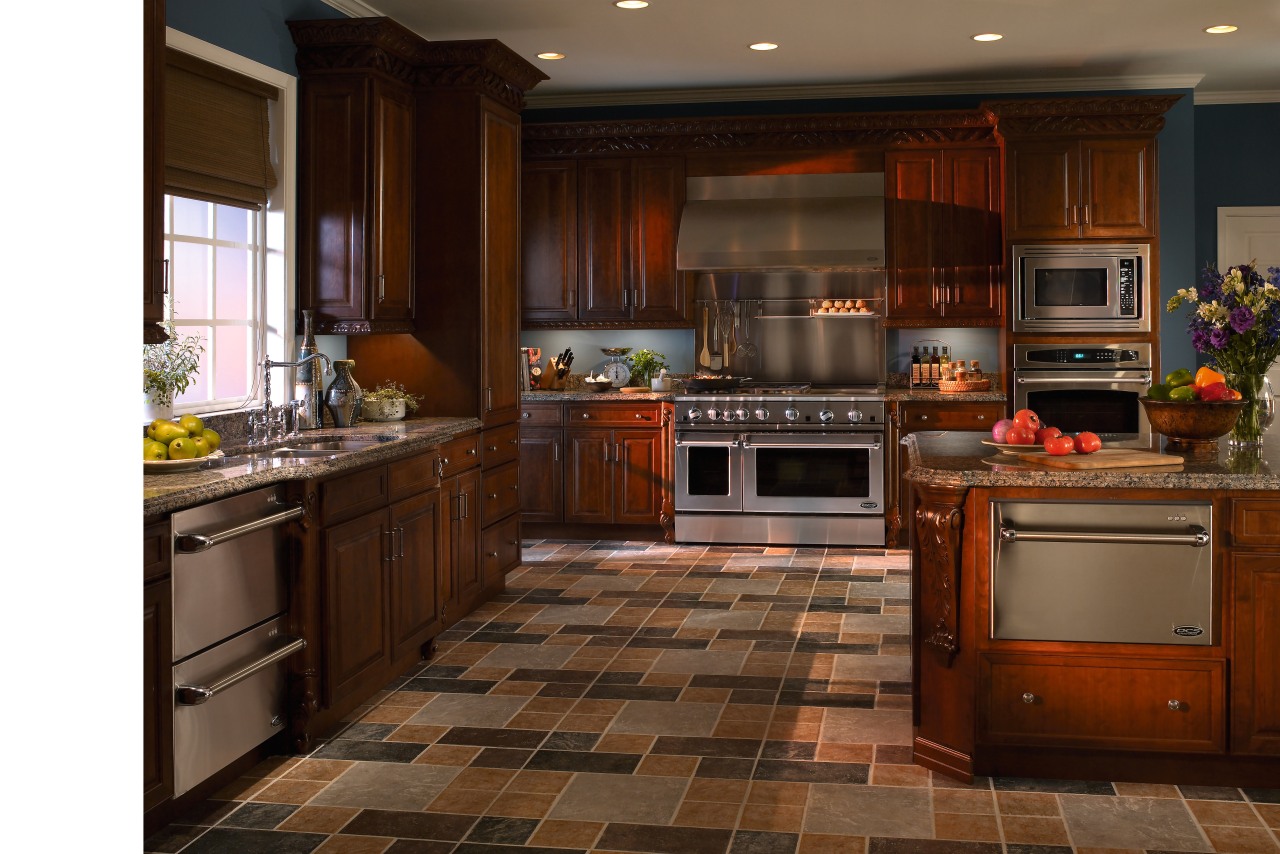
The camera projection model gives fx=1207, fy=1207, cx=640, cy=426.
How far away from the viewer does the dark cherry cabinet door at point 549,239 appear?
759cm

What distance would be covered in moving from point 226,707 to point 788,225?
16.3 feet

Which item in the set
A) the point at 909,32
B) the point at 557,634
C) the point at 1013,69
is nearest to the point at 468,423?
the point at 557,634

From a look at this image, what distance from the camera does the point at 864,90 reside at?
24.7 ft

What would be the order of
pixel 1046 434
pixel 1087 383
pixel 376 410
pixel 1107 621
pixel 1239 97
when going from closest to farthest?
pixel 1107 621 < pixel 1046 434 < pixel 376 410 < pixel 1087 383 < pixel 1239 97

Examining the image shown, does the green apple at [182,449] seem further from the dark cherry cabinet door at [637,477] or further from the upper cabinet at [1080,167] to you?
the upper cabinet at [1080,167]

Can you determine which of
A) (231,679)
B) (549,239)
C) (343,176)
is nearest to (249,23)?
(343,176)

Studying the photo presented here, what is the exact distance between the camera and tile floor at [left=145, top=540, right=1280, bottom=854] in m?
2.94

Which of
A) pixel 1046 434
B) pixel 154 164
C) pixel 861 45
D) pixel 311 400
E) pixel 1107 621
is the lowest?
pixel 1107 621

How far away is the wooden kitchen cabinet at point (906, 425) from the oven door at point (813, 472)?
89 millimetres

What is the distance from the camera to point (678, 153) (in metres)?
7.48

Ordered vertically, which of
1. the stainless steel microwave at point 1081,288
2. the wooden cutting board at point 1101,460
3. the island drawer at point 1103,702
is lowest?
the island drawer at point 1103,702

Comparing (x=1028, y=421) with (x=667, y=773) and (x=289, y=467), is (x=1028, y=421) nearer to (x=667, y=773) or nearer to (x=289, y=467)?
(x=667, y=773)

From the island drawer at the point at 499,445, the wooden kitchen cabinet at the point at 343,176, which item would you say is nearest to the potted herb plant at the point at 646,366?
the island drawer at the point at 499,445
